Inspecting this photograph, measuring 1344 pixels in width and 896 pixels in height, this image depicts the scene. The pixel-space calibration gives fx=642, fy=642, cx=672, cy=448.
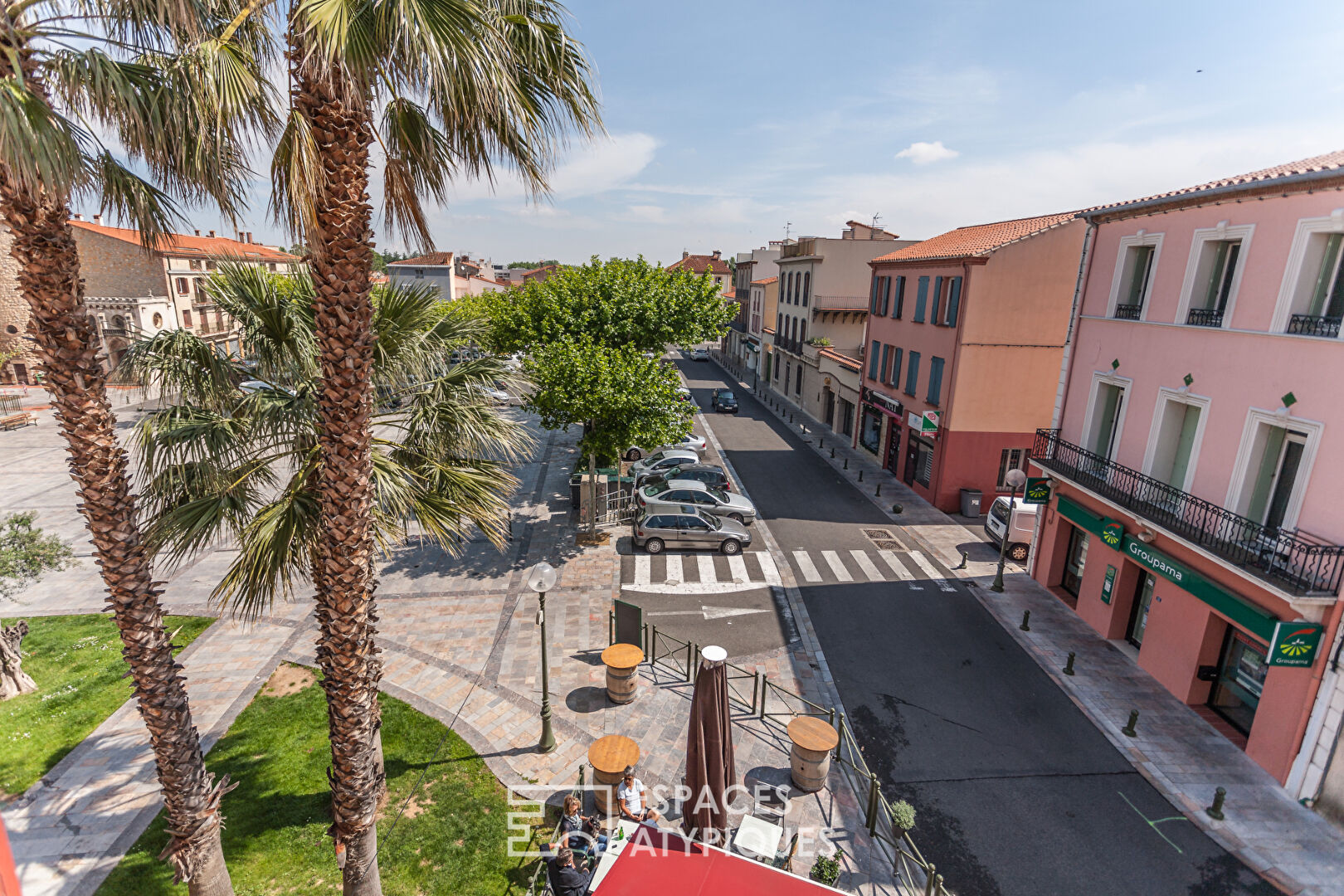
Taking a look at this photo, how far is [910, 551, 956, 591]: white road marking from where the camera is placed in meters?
18.2

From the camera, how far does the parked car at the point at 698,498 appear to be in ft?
68.1

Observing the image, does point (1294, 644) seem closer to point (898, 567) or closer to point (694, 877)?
point (898, 567)

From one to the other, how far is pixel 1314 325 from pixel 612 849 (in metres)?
14.0

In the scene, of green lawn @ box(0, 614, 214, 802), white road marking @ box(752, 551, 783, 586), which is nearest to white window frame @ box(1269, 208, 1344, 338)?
white road marking @ box(752, 551, 783, 586)

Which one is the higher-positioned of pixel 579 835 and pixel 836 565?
pixel 579 835

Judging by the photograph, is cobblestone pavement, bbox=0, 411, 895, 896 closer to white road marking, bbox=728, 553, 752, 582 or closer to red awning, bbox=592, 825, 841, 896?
white road marking, bbox=728, 553, 752, 582

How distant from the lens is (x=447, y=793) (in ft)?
33.5

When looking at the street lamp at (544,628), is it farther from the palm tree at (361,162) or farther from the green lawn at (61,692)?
the green lawn at (61,692)

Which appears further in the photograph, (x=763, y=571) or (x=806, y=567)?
(x=806, y=567)

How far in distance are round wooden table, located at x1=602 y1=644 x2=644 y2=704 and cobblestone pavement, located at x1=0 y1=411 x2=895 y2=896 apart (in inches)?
11.3

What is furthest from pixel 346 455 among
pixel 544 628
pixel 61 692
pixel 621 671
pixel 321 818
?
pixel 61 692

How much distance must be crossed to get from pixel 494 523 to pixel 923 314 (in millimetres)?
22044

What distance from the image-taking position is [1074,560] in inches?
698

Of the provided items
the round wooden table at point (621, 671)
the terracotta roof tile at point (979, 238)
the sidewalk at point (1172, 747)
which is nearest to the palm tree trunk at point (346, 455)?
the round wooden table at point (621, 671)
